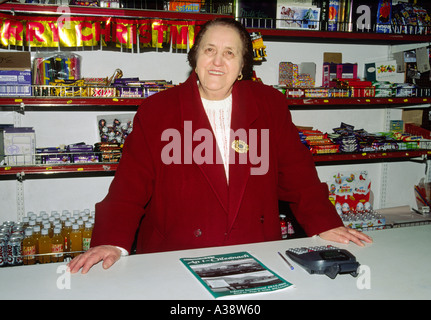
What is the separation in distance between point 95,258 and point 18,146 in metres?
1.74

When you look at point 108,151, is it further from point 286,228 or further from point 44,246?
point 286,228

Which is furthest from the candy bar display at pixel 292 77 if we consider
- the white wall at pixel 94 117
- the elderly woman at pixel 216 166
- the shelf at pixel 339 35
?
the elderly woman at pixel 216 166

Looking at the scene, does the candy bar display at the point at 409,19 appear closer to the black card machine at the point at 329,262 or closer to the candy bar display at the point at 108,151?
the candy bar display at the point at 108,151

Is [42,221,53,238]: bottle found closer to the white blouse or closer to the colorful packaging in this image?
the white blouse

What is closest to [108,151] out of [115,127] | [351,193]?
[115,127]

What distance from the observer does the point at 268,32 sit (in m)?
2.94

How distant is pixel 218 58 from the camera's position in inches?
72.4

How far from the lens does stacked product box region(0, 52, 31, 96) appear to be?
2531 mm

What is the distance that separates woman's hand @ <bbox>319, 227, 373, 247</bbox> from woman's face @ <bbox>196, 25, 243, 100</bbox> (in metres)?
0.82

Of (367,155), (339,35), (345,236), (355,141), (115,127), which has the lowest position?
(345,236)

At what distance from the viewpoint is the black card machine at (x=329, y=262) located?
3.77 ft

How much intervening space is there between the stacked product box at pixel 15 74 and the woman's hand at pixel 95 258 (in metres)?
1.67
